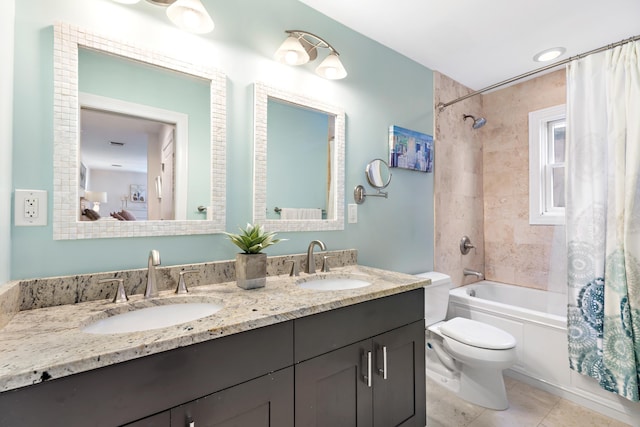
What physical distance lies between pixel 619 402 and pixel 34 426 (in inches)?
103

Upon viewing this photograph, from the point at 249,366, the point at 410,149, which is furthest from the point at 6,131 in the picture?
the point at 410,149

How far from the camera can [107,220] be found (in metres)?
1.12

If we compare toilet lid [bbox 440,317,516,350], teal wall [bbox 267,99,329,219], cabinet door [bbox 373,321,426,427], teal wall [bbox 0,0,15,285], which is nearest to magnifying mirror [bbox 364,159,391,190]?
teal wall [bbox 267,99,329,219]

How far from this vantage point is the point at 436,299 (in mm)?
2113

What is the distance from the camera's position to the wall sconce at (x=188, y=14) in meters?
1.16

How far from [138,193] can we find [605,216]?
2.45 m

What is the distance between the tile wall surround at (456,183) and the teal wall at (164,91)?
6.20 ft

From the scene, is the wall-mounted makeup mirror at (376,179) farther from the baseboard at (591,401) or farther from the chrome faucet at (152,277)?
the baseboard at (591,401)

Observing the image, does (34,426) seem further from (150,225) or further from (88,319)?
(150,225)

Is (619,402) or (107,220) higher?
(107,220)

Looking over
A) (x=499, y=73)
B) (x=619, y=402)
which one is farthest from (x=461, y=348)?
(x=499, y=73)

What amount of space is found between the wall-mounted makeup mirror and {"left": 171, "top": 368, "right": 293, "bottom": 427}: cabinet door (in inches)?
47.0

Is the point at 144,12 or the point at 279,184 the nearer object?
the point at 144,12

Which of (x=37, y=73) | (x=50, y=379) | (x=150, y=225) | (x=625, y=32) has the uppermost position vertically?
(x=625, y=32)
